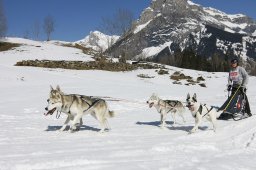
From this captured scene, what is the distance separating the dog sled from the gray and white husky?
12.7 ft

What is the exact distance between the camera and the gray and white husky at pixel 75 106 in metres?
9.55

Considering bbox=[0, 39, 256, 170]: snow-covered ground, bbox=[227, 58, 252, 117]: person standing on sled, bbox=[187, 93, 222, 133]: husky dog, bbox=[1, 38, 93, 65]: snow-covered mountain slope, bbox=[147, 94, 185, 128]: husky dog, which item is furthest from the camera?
bbox=[1, 38, 93, 65]: snow-covered mountain slope

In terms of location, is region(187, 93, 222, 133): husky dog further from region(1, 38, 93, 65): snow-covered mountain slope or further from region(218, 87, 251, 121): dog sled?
region(1, 38, 93, 65): snow-covered mountain slope

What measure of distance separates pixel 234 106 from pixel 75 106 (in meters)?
5.23

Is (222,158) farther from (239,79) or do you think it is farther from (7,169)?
(239,79)

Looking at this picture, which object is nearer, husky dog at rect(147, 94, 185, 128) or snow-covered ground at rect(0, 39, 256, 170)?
snow-covered ground at rect(0, 39, 256, 170)

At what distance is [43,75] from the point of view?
31.1 metres

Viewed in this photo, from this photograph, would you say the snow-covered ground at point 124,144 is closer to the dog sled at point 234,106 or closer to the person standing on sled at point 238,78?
the dog sled at point 234,106

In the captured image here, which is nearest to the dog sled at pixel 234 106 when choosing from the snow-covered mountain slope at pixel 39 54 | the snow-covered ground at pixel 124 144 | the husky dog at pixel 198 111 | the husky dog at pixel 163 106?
the snow-covered ground at pixel 124 144

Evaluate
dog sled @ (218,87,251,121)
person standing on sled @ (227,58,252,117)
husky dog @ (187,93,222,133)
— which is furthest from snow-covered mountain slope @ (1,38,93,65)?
husky dog @ (187,93,222,133)

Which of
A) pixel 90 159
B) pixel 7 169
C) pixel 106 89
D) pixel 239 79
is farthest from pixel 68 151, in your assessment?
pixel 106 89

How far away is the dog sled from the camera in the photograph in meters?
12.0

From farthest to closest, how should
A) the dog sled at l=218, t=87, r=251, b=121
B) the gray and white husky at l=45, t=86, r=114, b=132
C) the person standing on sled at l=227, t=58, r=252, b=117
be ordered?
the person standing on sled at l=227, t=58, r=252, b=117
the dog sled at l=218, t=87, r=251, b=121
the gray and white husky at l=45, t=86, r=114, b=132

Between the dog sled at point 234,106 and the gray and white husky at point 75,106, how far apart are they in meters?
3.88
